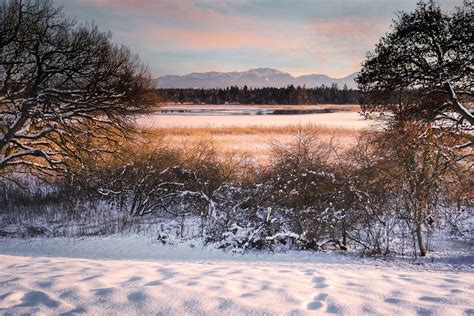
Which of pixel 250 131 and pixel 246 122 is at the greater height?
pixel 246 122

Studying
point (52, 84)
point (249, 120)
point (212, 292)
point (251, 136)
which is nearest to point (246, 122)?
point (249, 120)

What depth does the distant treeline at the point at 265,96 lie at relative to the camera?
340ft

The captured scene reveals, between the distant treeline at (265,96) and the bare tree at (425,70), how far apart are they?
9313cm

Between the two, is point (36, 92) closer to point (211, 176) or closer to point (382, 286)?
point (211, 176)

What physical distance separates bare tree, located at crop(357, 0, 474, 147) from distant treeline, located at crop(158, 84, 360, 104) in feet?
306

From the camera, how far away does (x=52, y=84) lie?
41.3 ft

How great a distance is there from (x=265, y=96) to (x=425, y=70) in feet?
322

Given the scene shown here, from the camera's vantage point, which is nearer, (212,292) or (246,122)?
(212,292)

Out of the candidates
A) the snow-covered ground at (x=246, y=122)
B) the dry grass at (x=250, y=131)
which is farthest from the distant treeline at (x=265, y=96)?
the dry grass at (x=250, y=131)

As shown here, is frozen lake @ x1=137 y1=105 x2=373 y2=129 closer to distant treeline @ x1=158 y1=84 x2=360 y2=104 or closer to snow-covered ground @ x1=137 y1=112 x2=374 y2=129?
snow-covered ground @ x1=137 y1=112 x2=374 y2=129

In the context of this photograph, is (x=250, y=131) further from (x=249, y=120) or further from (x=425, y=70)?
(x=425, y=70)

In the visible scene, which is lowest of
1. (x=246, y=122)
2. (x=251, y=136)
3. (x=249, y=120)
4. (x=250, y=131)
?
(x=251, y=136)

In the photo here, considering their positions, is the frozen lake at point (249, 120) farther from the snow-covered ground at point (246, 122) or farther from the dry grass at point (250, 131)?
the dry grass at point (250, 131)

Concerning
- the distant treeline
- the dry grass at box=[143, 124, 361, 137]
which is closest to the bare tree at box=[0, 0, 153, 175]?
the dry grass at box=[143, 124, 361, 137]
